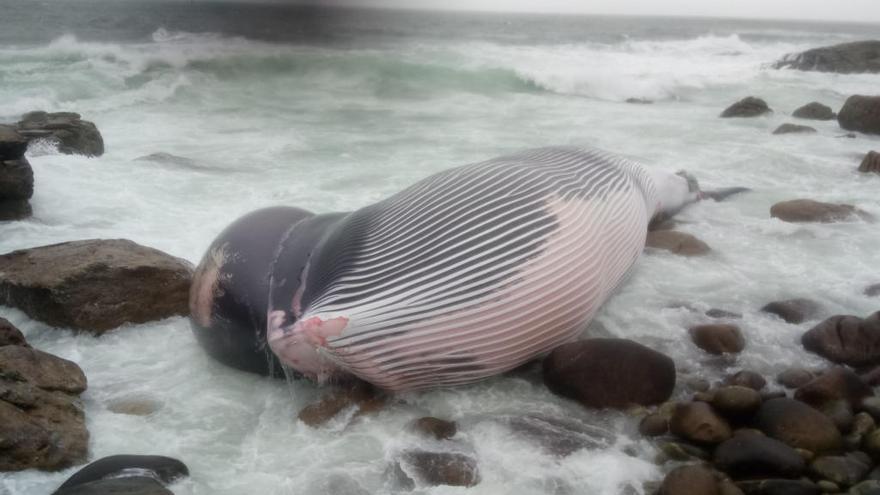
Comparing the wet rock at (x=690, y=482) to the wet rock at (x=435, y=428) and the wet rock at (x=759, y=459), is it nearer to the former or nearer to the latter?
the wet rock at (x=759, y=459)

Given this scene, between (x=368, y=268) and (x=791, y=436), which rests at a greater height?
(x=368, y=268)

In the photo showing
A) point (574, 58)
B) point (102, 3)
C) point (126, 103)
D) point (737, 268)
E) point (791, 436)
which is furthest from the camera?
point (102, 3)

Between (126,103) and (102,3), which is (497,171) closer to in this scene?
(126,103)

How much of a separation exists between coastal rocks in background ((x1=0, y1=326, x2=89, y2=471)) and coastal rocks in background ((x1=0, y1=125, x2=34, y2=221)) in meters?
3.84

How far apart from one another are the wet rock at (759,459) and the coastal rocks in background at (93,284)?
442 cm

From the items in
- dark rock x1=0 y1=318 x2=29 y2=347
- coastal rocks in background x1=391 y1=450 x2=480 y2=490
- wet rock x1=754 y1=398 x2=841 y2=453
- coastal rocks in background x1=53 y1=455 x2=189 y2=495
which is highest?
dark rock x1=0 y1=318 x2=29 y2=347

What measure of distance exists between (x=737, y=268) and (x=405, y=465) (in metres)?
4.20

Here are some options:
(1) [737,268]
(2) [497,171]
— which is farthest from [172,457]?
(1) [737,268]

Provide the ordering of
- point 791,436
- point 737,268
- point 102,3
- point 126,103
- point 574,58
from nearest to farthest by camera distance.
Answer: point 791,436 < point 737,268 < point 126,103 < point 574,58 < point 102,3

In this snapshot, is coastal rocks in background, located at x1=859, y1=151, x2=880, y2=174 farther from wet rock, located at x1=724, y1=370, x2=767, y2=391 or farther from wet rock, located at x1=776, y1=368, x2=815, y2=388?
wet rock, located at x1=724, y1=370, x2=767, y2=391

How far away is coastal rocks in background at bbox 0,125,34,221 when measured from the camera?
27.2ft

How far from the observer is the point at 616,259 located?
5.55 m

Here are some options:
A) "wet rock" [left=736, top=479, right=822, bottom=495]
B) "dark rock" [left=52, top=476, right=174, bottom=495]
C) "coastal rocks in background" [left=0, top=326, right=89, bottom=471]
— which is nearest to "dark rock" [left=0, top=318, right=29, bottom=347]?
"coastal rocks in background" [left=0, top=326, right=89, bottom=471]

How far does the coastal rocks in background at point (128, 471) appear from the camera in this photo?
3.81 m
